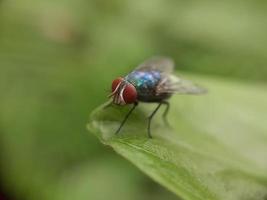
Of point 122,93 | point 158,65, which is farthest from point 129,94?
point 158,65

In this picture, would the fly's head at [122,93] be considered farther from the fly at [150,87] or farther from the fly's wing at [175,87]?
the fly's wing at [175,87]

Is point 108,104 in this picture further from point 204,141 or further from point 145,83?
point 204,141

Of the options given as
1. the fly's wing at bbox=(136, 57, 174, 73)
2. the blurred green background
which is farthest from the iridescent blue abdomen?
the blurred green background

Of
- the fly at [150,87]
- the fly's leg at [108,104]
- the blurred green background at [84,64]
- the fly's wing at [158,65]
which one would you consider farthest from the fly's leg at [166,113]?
the blurred green background at [84,64]

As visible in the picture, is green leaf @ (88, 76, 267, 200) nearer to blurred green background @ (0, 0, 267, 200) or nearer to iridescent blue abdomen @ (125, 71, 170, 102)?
iridescent blue abdomen @ (125, 71, 170, 102)

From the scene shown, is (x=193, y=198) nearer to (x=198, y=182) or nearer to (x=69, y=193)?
(x=198, y=182)

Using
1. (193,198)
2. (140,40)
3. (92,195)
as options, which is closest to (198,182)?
(193,198)
